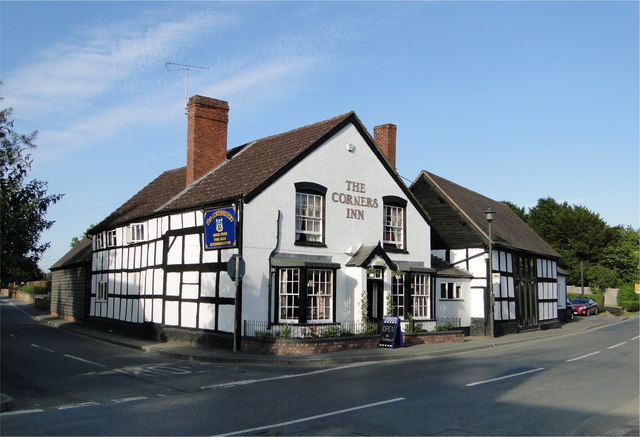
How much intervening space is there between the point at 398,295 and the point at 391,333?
3.32 m

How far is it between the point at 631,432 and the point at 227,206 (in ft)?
49.7

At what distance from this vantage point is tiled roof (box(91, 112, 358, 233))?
862 inches

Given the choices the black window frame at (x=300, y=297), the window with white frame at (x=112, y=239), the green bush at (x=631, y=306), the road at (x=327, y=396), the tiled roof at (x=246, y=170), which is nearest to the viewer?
the road at (x=327, y=396)

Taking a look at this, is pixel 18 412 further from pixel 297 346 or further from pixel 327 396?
pixel 297 346

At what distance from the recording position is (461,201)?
3322 cm

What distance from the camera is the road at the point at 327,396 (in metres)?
9.23

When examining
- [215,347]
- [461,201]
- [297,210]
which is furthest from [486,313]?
[215,347]

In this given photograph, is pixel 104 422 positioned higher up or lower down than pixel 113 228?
lower down

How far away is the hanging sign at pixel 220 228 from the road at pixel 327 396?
4.43 meters

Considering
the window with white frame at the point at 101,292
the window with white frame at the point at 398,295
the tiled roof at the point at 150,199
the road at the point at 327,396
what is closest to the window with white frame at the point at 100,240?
the tiled roof at the point at 150,199

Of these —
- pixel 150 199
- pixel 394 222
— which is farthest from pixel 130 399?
pixel 150 199

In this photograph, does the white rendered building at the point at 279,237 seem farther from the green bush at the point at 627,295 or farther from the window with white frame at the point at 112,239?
the green bush at the point at 627,295

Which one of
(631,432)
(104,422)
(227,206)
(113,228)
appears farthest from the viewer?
(113,228)

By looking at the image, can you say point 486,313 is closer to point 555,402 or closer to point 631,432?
point 555,402
